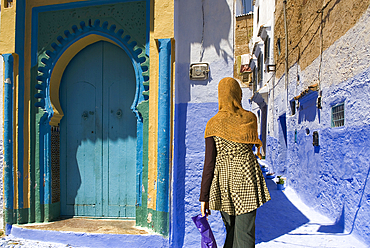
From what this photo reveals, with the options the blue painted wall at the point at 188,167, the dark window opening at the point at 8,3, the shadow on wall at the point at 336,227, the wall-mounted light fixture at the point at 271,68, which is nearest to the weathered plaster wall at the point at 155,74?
the blue painted wall at the point at 188,167

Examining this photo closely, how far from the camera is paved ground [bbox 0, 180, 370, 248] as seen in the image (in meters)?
3.84

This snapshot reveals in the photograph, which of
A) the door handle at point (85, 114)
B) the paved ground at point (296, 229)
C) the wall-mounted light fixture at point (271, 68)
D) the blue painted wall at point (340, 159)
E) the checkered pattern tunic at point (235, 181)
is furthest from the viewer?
the wall-mounted light fixture at point (271, 68)

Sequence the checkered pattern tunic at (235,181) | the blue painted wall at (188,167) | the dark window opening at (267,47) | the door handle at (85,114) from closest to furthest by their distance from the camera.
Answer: the checkered pattern tunic at (235,181) < the blue painted wall at (188,167) < the door handle at (85,114) < the dark window opening at (267,47)

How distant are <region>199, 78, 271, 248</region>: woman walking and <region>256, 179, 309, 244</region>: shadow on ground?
1.84m

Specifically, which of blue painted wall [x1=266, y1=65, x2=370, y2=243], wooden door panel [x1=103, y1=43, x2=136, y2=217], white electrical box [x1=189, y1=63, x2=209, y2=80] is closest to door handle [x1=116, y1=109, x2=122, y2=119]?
wooden door panel [x1=103, y1=43, x2=136, y2=217]

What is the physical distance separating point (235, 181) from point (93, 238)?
91.8 inches

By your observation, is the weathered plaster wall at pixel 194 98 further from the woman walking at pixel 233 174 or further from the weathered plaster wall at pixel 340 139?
the weathered plaster wall at pixel 340 139

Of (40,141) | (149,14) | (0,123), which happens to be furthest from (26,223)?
(149,14)

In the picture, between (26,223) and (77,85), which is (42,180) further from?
(77,85)

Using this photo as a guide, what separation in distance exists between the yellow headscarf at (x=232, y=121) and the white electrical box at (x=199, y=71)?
1120 mm

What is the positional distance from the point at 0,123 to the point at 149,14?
2.71 m

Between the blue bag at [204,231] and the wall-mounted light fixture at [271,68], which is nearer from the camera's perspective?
the blue bag at [204,231]

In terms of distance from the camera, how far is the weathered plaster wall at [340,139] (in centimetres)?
380

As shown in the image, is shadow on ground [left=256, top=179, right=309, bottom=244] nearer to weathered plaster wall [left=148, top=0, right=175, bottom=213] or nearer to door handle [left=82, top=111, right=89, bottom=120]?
weathered plaster wall [left=148, top=0, right=175, bottom=213]
